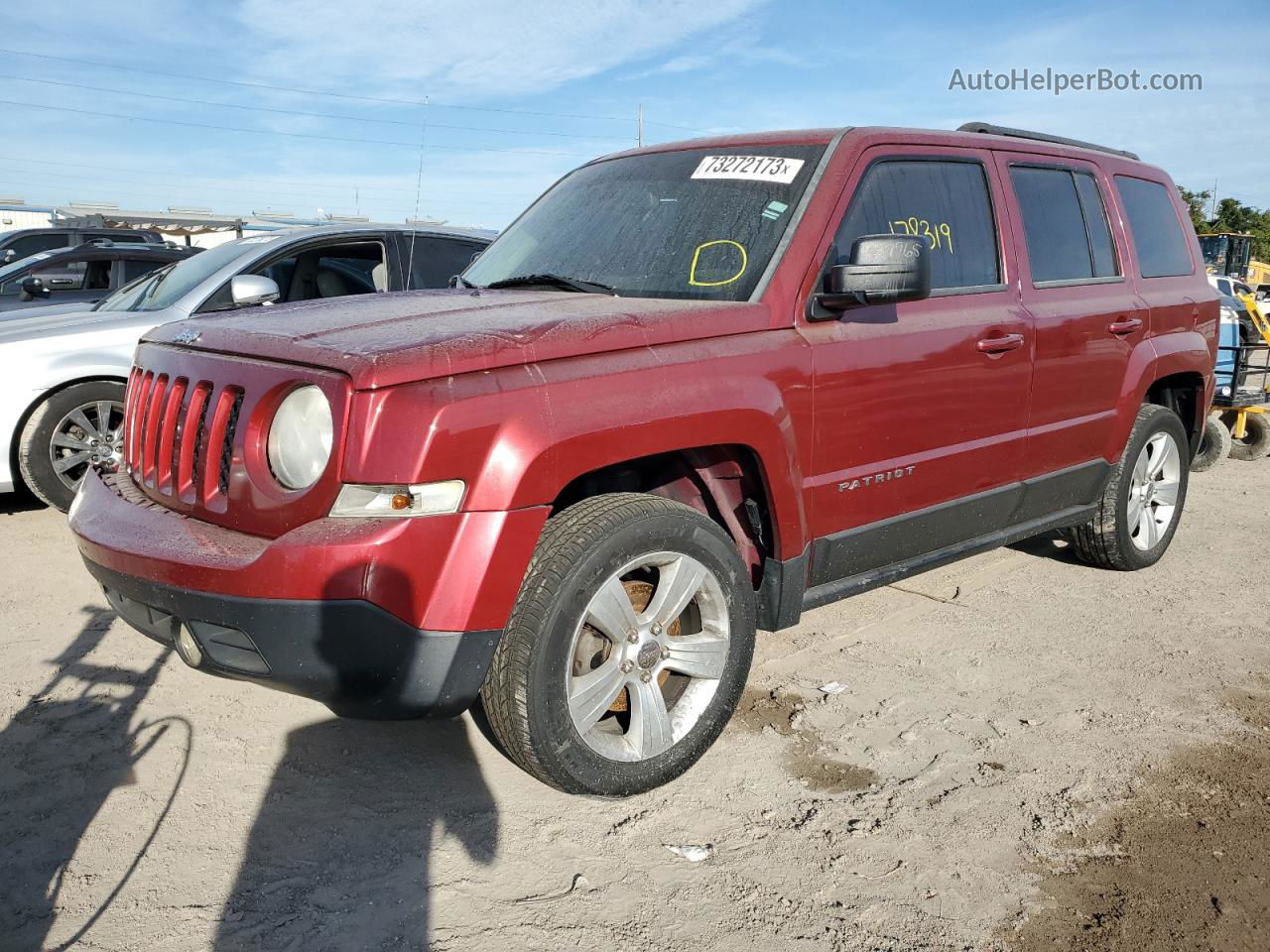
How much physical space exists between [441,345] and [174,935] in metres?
1.50

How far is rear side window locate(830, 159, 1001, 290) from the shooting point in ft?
12.0

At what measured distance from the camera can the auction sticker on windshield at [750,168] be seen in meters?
3.63

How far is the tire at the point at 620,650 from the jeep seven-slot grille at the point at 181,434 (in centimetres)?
88

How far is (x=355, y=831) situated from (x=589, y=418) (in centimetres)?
128

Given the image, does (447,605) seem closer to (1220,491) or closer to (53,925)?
(53,925)

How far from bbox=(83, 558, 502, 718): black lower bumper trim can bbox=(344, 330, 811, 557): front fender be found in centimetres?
34

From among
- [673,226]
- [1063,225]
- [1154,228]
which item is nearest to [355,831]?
[673,226]

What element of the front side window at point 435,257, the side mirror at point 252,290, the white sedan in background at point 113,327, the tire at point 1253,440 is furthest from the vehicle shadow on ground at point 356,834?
the tire at point 1253,440

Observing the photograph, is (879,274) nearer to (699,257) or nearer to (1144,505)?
(699,257)

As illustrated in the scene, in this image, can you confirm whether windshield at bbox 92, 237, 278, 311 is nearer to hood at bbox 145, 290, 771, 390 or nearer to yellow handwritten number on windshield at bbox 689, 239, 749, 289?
hood at bbox 145, 290, 771, 390

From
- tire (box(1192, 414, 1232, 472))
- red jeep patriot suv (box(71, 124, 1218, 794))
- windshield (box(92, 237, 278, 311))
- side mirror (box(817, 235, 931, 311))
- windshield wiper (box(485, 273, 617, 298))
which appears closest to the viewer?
red jeep patriot suv (box(71, 124, 1218, 794))

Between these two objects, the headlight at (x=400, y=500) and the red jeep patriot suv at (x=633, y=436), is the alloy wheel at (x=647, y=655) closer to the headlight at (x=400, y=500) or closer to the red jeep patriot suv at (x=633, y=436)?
the red jeep patriot suv at (x=633, y=436)

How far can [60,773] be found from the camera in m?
3.14

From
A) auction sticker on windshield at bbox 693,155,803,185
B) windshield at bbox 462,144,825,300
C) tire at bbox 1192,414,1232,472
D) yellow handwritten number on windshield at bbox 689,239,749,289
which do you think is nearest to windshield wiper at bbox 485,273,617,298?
windshield at bbox 462,144,825,300
